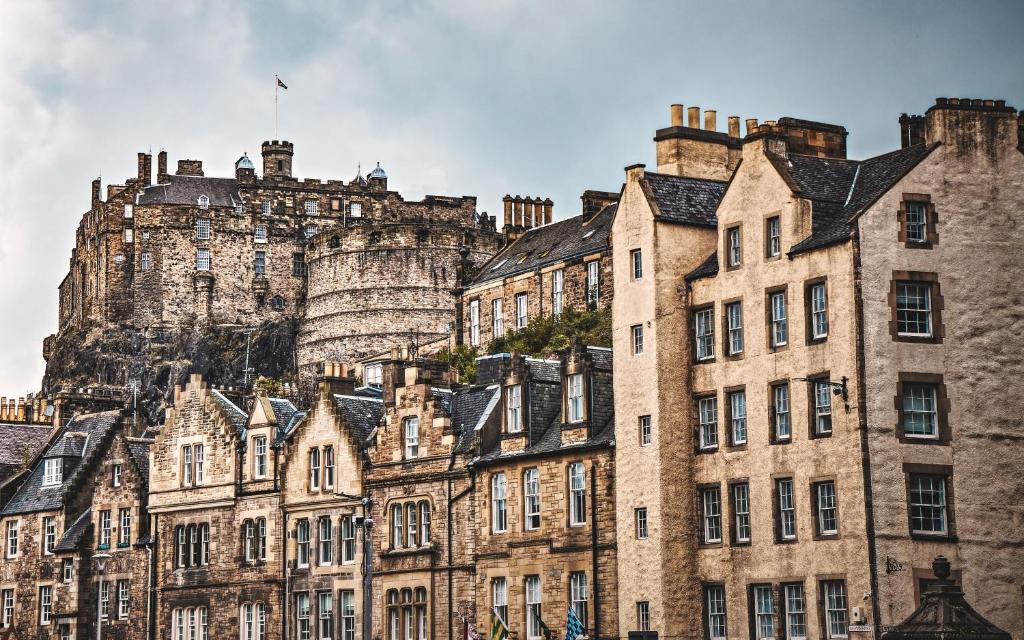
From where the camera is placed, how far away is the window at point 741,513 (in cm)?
5906

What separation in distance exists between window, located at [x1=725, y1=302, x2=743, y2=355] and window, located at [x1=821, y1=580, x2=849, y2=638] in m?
7.52

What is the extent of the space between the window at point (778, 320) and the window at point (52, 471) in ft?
135

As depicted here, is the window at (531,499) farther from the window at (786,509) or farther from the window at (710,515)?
the window at (786,509)

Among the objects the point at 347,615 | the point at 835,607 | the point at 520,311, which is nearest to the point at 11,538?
the point at 347,615

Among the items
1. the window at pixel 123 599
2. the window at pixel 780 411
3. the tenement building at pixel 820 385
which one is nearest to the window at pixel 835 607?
the tenement building at pixel 820 385

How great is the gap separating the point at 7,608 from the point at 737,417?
4266 centimetres

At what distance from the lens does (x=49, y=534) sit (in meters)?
88.6

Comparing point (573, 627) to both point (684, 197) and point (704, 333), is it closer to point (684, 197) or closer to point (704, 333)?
point (704, 333)

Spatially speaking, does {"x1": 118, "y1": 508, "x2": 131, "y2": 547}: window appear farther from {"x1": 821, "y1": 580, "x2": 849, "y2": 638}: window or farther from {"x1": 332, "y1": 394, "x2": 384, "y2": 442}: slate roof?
{"x1": 821, "y1": 580, "x2": 849, "y2": 638}: window

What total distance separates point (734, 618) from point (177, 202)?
10841cm

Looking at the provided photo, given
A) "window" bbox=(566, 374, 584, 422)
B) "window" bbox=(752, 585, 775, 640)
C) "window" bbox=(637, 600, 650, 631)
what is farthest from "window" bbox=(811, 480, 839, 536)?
"window" bbox=(566, 374, 584, 422)

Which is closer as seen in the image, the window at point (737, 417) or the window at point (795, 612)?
the window at point (795, 612)

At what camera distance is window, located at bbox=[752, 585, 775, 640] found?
190 feet

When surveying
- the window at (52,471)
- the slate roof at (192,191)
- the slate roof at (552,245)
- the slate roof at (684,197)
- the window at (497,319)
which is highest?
the slate roof at (192,191)
